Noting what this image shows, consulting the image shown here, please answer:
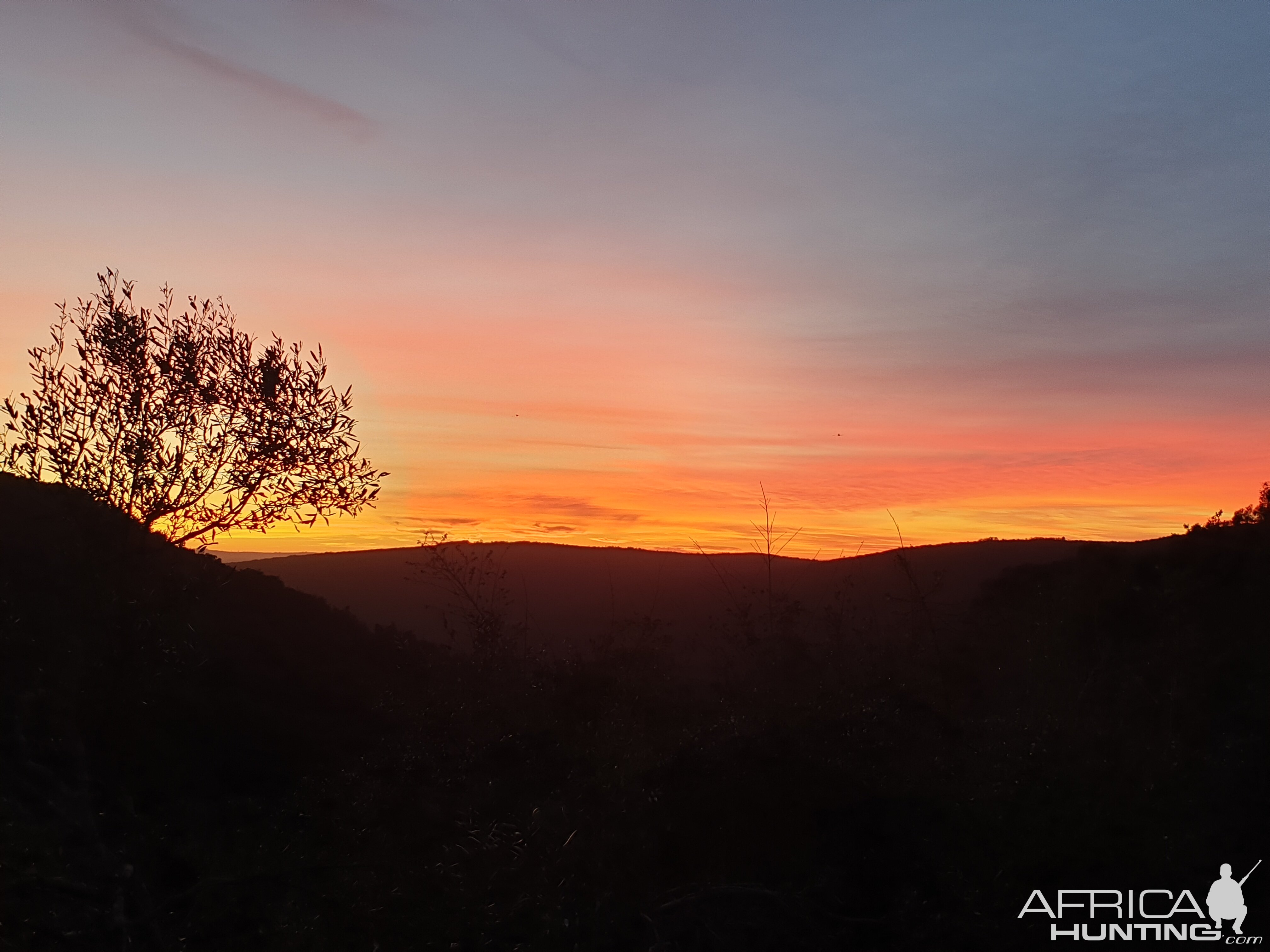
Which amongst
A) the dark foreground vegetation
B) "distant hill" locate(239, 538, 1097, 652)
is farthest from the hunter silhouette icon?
"distant hill" locate(239, 538, 1097, 652)

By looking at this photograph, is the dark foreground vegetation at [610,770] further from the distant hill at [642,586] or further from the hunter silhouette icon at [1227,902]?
the distant hill at [642,586]

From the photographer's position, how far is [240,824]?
13500mm

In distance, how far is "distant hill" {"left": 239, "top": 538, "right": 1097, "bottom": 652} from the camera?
19422mm

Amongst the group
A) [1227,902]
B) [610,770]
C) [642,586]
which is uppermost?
[642,586]

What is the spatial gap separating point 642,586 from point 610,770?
32.3 m

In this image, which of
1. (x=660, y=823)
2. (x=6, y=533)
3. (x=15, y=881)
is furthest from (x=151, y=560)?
(x=660, y=823)

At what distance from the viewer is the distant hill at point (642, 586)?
765 inches

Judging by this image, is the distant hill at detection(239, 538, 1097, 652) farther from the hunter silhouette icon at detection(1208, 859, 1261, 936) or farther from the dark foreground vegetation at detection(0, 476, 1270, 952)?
the hunter silhouette icon at detection(1208, 859, 1261, 936)

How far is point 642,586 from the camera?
44156 millimetres

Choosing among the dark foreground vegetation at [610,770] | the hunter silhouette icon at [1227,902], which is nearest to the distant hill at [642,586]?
the dark foreground vegetation at [610,770]

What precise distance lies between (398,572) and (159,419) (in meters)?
32.2

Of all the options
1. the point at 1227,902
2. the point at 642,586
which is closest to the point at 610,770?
the point at 1227,902

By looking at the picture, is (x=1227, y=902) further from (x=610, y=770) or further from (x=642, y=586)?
(x=642, y=586)

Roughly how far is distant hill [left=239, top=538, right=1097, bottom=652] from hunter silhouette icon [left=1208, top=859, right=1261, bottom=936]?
8572 millimetres
